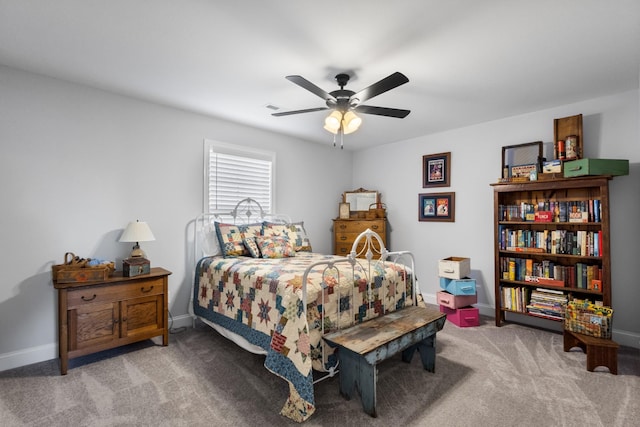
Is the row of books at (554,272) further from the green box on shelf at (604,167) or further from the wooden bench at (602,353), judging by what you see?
the green box on shelf at (604,167)

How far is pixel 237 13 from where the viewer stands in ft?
6.42

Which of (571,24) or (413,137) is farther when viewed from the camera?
(413,137)

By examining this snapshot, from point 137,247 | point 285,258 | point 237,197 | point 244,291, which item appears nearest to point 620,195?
point 285,258

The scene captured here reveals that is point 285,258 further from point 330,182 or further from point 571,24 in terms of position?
point 571,24

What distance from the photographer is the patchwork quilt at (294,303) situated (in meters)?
2.06

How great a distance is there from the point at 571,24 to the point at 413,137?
284 centimetres

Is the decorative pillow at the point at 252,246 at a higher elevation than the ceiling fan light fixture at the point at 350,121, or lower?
lower

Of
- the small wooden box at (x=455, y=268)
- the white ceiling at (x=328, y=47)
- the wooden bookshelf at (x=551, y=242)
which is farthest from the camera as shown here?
the small wooden box at (x=455, y=268)

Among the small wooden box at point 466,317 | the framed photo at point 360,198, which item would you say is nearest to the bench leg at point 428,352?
the small wooden box at point 466,317

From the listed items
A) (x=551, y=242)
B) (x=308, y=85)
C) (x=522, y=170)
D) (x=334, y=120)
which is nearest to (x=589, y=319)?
(x=551, y=242)

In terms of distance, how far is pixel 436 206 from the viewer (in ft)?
15.3

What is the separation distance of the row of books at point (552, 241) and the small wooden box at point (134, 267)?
3864 mm

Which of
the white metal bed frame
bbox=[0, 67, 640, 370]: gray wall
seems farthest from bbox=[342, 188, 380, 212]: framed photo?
bbox=[0, 67, 640, 370]: gray wall

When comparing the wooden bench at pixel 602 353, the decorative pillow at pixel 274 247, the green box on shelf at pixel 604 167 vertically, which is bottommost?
the wooden bench at pixel 602 353
